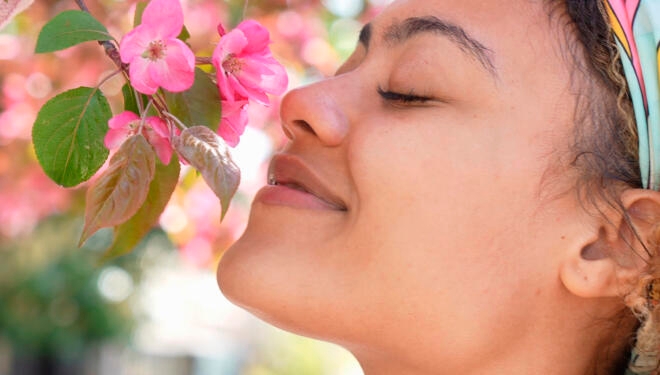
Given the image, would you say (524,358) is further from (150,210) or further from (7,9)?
(7,9)

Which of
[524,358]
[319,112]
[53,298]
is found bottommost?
[53,298]

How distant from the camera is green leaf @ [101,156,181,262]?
43.4 inches

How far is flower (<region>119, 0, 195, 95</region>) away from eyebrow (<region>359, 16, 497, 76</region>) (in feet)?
1.34

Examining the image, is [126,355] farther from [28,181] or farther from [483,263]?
[483,263]

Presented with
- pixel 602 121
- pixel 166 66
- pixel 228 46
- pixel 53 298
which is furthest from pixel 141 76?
pixel 53 298

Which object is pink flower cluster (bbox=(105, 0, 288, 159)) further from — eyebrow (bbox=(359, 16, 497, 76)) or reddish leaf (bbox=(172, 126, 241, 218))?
eyebrow (bbox=(359, 16, 497, 76))

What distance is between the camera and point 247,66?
1150mm

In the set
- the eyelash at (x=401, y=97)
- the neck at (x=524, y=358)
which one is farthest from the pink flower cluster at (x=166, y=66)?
the neck at (x=524, y=358)

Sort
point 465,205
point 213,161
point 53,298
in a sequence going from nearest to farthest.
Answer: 1. point 213,161
2. point 465,205
3. point 53,298

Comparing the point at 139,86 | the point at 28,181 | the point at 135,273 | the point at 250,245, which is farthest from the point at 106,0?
the point at 135,273

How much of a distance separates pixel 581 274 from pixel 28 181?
10.2 feet

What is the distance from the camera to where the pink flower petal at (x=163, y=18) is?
104 centimetres

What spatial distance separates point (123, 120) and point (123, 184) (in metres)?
0.10

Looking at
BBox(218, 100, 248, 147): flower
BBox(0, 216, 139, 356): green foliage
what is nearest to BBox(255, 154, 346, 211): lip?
BBox(218, 100, 248, 147): flower
